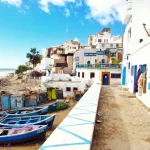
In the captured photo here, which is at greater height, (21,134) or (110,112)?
(110,112)

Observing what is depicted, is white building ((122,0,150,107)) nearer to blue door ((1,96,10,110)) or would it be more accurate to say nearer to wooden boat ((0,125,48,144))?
wooden boat ((0,125,48,144))

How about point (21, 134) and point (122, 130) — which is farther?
point (21, 134)

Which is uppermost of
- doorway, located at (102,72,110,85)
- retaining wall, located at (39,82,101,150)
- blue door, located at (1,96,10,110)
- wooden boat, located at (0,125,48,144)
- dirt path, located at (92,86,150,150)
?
doorway, located at (102,72,110,85)

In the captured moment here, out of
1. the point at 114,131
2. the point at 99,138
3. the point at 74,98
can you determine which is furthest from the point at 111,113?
the point at 74,98

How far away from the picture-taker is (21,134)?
40.8 ft

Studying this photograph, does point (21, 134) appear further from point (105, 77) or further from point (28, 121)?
point (105, 77)

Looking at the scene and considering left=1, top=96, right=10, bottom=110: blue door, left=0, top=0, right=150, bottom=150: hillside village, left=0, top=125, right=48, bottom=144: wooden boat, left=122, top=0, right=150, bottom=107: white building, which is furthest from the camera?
left=1, top=96, right=10, bottom=110: blue door

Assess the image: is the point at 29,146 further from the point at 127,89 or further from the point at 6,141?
the point at 127,89

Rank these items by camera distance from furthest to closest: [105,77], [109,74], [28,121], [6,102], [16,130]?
1. [105,77]
2. [109,74]
3. [6,102]
4. [28,121]
5. [16,130]

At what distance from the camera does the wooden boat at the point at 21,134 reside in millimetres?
12375

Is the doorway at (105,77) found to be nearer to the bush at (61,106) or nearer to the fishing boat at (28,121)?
the bush at (61,106)

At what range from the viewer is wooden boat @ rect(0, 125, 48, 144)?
487 inches

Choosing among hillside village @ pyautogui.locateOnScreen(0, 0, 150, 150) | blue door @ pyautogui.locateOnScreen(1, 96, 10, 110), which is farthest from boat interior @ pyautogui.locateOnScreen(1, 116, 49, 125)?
blue door @ pyautogui.locateOnScreen(1, 96, 10, 110)

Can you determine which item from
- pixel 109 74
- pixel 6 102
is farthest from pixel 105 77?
pixel 6 102
